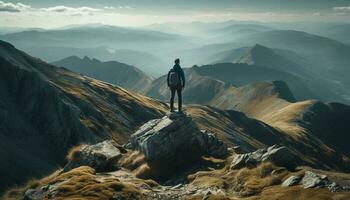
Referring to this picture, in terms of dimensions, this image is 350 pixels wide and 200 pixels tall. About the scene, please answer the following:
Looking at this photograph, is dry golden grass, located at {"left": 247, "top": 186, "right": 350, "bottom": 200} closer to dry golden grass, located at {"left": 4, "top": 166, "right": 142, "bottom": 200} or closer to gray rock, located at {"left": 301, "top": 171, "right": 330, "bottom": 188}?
gray rock, located at {"left": 301, "top": 171, "right": 330, "bottom": 188}

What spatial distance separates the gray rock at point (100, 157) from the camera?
63688mm

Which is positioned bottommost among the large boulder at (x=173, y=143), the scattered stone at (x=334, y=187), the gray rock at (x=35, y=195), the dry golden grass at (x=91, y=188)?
the gray rock at (x=35, y=195)

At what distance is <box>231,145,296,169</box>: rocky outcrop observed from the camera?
53125mm

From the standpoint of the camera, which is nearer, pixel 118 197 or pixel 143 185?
pixel 118 197

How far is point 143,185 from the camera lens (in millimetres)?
54750

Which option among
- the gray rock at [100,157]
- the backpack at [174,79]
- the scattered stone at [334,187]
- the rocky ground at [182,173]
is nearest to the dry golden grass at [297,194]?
the rocky ground at [182,173]

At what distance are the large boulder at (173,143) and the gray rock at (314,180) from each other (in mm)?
20957

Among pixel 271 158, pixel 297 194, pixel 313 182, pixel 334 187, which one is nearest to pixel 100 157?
pixel 271 158

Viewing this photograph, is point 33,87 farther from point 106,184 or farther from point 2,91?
point 106,184

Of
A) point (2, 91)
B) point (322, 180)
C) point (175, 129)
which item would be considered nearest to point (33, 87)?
point (2, 91)

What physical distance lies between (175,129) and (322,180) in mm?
24560

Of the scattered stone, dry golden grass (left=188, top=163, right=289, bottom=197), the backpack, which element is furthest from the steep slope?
the scattered stone

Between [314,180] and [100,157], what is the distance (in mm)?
33352

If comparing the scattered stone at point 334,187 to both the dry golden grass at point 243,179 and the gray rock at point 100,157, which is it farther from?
the gray rock at point 100,157
